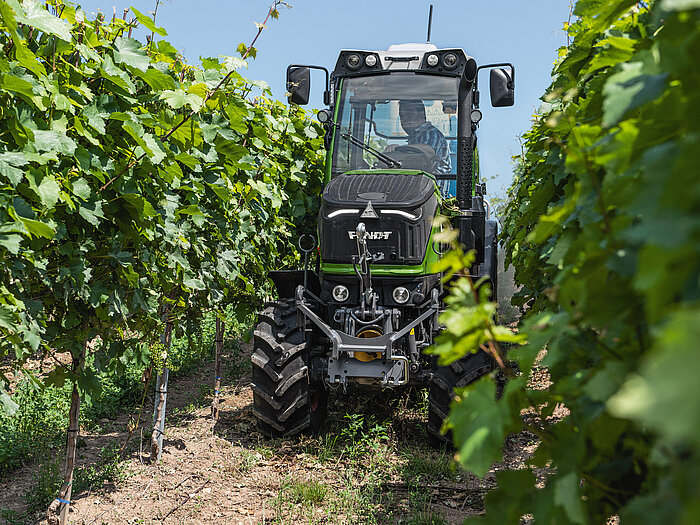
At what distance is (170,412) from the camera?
576cm

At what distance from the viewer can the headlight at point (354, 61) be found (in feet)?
16.9

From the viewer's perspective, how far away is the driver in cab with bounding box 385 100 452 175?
5.06 metres

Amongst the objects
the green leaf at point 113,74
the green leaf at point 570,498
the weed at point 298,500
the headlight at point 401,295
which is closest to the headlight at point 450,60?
the headlight at point 401,295

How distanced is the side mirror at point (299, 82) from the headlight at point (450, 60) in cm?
114

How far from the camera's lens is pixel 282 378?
14.8ft

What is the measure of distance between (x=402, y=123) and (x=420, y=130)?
17 cm

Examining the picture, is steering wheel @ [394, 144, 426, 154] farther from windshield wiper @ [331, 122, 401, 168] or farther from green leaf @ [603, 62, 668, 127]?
green leaf @ [603, 62, 668, 127]

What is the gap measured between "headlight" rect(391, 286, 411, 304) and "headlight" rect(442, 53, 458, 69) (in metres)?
1.94

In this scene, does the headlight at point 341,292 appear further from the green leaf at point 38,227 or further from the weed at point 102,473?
the green leaf at point 38,227

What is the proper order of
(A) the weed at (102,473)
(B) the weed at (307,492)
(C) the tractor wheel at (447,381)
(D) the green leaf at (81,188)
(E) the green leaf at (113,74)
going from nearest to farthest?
(D) the green leaf at (81,188) → (E) the green leaf at (113,74) → (B) the weed at (307,492) → (A) the weed at (102,473) → (C) the tractor wheel at (447,381)

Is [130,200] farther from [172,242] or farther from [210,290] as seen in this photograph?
[210,290]

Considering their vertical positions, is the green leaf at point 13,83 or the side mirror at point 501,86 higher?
the side mirror at point 501,86

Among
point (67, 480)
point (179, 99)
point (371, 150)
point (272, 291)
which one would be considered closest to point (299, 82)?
point (371, 150)

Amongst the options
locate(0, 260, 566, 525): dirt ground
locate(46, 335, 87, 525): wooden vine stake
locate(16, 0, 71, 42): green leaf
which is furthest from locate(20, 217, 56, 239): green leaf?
locate(0, 260, 566, 525): dirt ground
